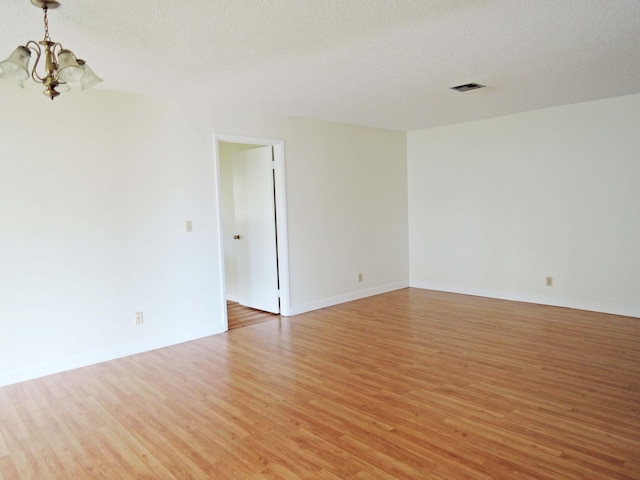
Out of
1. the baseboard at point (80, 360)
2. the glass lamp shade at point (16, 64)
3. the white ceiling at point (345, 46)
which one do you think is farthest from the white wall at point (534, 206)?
the glass lamp shade at point (16, 64)

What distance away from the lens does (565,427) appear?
2.46m

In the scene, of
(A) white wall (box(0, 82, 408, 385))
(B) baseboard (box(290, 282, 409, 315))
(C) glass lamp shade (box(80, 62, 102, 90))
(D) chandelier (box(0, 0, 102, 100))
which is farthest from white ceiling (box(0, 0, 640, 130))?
(B) baseboard (box(290, 282, 409, 315))

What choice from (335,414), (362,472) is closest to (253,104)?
(335,414)

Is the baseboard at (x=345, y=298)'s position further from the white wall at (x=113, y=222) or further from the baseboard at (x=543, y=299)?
the baseboard at (x=543, y=299)

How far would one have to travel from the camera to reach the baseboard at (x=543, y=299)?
4.74 meters

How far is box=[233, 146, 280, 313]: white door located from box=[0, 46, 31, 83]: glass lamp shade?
9.80 ft

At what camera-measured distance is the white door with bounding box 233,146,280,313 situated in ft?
16.8

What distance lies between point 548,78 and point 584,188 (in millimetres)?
1762

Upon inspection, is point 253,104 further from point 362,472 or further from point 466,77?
point 362,472

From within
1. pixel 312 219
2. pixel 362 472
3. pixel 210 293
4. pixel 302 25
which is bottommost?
pixel 362 472

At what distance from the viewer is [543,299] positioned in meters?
5.32

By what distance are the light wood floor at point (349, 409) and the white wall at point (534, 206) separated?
0.88m

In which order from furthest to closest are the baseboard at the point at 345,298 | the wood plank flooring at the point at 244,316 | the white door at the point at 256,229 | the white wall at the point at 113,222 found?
1. the baseboard at the point at 345,298
2. the white door at the point at 256,229
3. the wood plank flooring at the point at 244,316
4. the white wall at the point at 113,222

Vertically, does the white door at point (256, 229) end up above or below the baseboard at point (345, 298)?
above
